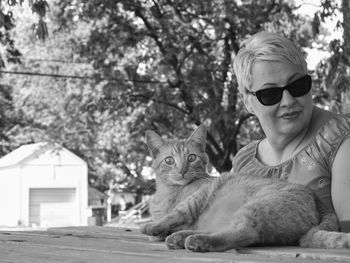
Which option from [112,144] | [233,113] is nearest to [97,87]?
[233,113]

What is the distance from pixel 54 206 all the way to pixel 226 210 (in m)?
24.4

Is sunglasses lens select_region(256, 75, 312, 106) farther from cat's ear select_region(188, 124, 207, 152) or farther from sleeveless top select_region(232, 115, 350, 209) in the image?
cat's ear select_region(188, 124, 207, 152)

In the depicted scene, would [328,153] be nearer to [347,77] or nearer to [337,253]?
[337,253]

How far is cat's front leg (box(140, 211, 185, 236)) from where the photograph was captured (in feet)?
8.05

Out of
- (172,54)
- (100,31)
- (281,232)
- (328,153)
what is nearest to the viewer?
(281,232)

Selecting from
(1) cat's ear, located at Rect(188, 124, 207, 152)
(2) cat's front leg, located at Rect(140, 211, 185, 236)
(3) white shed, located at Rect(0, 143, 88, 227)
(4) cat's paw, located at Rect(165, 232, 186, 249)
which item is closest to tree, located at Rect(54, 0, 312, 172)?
(1) cat's ear, located at Rect(188, 124, 207, 152)

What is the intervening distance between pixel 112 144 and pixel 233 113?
542cm

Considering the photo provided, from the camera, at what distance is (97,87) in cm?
1223

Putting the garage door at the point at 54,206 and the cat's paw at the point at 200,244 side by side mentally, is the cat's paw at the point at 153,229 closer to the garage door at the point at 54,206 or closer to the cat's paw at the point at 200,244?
the cat's paw at the point at 200,244

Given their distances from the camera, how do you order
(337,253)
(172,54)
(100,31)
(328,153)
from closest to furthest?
(337,253)
(328,153)
(172,54)
(100,31)

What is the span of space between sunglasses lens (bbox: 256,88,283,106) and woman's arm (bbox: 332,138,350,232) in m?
0.37

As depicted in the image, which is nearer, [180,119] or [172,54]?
[172,54]

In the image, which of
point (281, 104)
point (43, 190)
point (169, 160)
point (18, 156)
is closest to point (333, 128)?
point (281, 104)

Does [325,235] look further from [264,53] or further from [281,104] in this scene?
[264,53]
